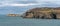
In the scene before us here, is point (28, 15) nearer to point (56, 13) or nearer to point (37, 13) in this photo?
point (37, 13)

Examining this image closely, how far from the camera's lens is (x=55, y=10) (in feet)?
256

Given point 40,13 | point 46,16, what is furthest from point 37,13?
point 46,16

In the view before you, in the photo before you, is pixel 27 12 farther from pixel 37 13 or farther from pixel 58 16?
pixel 58 16

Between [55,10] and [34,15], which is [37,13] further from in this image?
[55,10]

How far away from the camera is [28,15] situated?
8062cm

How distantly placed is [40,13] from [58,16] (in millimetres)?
8141

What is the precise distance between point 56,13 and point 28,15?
10.4m

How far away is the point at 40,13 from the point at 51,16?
23.6ft

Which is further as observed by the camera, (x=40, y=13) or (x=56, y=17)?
(x=40, y=13)

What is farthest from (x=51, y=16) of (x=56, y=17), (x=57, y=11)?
(x=57, y=11)

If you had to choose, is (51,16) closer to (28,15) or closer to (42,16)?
(42,16)

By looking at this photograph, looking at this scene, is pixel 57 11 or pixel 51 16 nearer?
pixel 51 16

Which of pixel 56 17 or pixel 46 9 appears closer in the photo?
pixel 56 17

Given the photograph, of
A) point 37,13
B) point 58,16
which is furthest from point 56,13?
point 37,13
